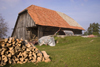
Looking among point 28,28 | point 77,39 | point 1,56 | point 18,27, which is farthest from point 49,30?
point 1,56

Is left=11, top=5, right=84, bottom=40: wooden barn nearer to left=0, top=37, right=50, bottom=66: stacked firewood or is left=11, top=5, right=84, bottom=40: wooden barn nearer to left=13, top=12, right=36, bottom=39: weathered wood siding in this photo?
left=13, top=12, right=36, bottom=39: weathered wood siding

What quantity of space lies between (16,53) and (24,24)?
38.4 feet

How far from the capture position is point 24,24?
1531 centimetres

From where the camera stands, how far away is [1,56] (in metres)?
3.96

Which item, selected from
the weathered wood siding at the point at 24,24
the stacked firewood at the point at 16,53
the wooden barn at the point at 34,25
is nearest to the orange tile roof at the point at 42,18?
the wooden barn at the point at 34,25

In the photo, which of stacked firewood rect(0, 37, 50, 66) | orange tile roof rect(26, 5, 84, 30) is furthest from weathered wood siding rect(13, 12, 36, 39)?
stacked firewood rect(0, 37, 50, 66)

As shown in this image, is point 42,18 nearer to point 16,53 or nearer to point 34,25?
point 34,25

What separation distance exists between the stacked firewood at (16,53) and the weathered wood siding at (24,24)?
29.5ft

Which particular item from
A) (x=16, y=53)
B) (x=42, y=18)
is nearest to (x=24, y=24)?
(x=42, y=18)

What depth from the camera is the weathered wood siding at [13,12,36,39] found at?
46.1 feet

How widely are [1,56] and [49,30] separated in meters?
10.9

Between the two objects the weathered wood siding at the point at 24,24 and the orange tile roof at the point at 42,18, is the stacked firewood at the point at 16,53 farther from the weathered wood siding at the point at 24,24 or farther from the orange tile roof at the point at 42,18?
the weathered wood siding at the point at 24,24

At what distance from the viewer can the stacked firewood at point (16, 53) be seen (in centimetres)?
397

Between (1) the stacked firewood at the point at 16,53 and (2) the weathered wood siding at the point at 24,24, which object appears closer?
(1) the stacked firewood at the point at 16,53
